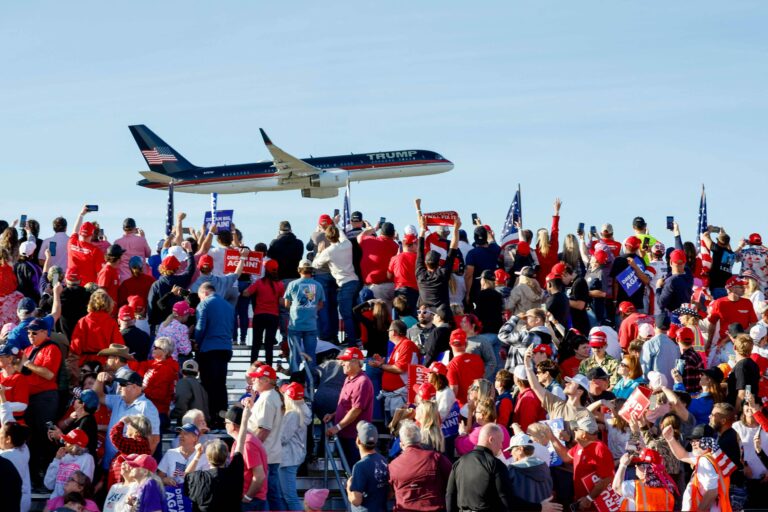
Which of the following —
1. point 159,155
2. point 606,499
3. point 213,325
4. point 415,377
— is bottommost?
point 606,499

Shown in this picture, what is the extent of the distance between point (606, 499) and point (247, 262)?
704 cm

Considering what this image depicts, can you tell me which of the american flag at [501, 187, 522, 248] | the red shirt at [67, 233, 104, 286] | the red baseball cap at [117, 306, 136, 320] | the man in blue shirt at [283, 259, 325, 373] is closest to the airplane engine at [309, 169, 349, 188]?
the american flag at [501, 187, 522, 248]

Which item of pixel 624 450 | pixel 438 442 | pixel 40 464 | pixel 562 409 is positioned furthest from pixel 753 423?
pixel 40 464

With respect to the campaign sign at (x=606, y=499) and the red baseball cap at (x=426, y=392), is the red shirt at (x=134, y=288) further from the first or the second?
the campaign sign at (x=606, y=499)

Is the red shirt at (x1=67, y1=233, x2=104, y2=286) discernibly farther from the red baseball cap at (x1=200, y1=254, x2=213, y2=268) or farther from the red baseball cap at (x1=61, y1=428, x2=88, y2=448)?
the red baseball cap at (x1=61, y1=428, x2=88, y2=448)

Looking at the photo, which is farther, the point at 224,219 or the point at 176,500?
the point at 224,219

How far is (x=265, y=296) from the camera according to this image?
1518 cm

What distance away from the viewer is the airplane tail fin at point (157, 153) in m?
61.5

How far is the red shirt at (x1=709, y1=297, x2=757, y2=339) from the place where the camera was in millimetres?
14672

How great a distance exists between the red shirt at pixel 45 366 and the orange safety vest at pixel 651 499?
635 cm

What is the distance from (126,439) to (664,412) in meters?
4.89

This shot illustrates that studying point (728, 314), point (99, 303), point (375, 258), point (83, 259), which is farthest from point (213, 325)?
point (728, 314)

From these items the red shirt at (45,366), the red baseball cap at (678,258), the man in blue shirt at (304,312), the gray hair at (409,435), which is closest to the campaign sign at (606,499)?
the gray hair at (409,435)

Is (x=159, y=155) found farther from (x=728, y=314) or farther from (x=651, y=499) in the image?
(x=651, y=499)
